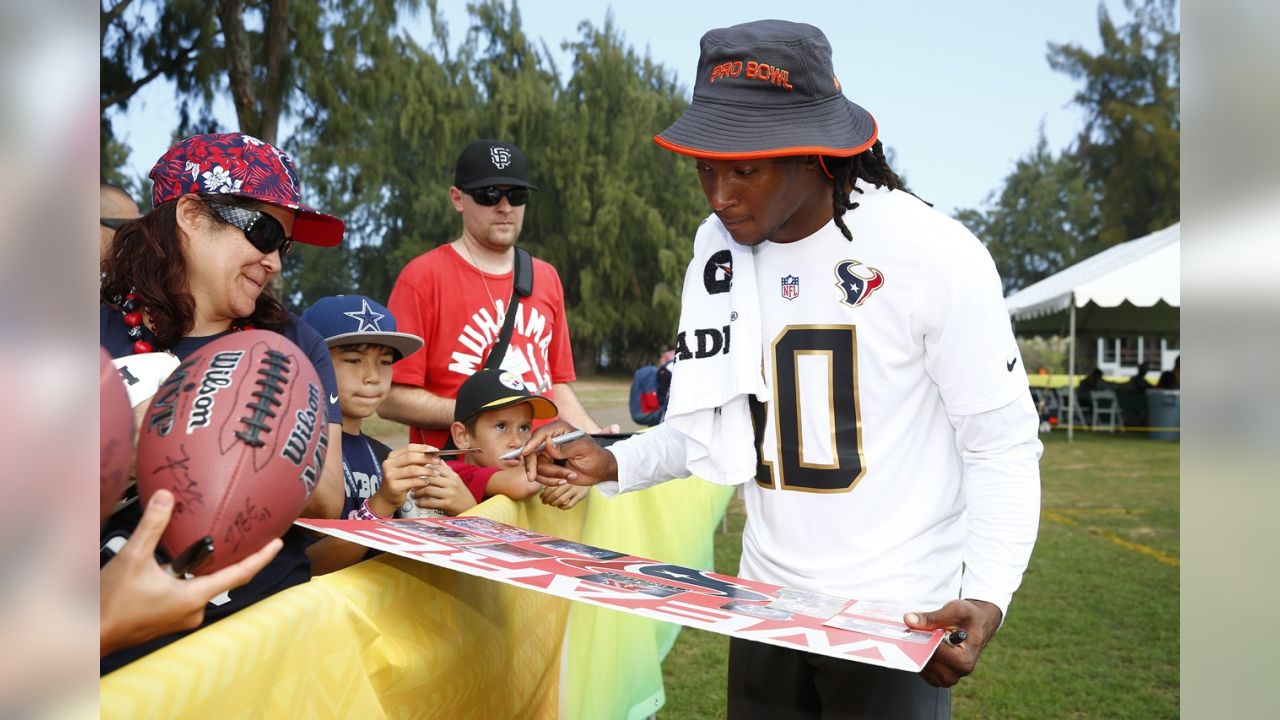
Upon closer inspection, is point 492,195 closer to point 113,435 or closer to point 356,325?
point 356,325

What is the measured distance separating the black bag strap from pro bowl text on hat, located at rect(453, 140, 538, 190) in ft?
1.01

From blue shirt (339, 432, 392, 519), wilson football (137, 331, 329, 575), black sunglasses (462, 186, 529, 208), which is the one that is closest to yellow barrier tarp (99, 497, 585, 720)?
wilson football (137, 331, 329, 575)

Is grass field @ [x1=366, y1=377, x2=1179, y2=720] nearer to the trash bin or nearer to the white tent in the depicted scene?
the white tent

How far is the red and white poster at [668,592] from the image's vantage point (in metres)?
1.60

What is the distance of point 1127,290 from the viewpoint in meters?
18.1

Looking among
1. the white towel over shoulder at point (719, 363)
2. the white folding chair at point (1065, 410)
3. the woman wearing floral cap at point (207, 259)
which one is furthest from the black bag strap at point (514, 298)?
the white folding chair at point (1065, 410)

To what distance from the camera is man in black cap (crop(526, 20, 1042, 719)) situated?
6.45ft

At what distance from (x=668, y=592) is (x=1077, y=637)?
533 cm

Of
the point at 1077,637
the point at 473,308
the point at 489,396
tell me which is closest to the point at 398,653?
the point at 489,396
